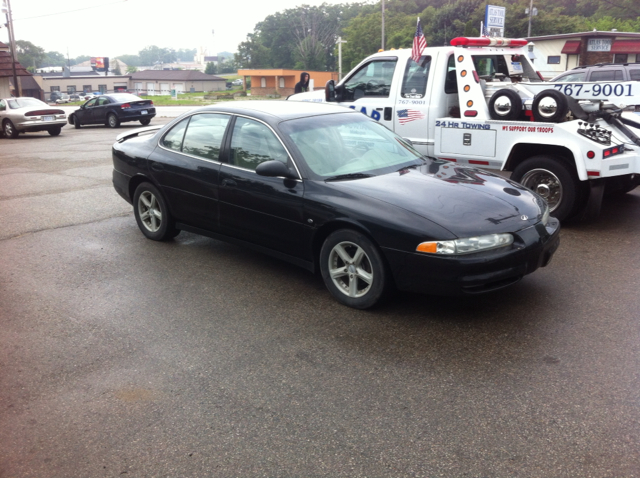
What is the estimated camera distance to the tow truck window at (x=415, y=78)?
8477 mm

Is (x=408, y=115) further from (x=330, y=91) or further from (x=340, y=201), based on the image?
(x=340, y=201)

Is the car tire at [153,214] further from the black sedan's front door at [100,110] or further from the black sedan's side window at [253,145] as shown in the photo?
the black sedan's front door at [100,110]

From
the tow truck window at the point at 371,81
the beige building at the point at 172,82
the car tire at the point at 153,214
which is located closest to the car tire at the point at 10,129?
the tow truck window at the point at 371,81

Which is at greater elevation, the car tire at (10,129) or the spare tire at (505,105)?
the spare tire at (505,105)

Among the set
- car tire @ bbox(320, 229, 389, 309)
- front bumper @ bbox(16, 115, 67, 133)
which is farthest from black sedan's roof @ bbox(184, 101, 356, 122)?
front bumper @ bbox(16, 115, 67, 133)

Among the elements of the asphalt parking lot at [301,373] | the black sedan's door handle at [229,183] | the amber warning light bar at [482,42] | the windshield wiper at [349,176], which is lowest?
the asphalt parking lot at [301,373]

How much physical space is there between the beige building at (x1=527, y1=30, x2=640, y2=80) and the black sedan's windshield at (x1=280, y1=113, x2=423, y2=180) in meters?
36.6

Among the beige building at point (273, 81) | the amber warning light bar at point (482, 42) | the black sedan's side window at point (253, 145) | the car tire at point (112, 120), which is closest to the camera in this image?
the black sedan's side window at point (253, 145)

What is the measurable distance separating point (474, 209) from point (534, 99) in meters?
3.23

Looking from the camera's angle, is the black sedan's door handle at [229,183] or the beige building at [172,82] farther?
the beige building at [172,82]

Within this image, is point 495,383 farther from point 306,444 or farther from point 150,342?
point 150,342

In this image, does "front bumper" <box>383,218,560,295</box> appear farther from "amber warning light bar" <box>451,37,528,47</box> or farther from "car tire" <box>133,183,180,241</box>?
"amber warning light bar" <box>451,37,528,47</box>

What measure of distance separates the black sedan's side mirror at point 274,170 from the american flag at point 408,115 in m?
3.78

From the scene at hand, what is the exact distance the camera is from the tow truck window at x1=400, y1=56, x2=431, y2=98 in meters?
8.48
